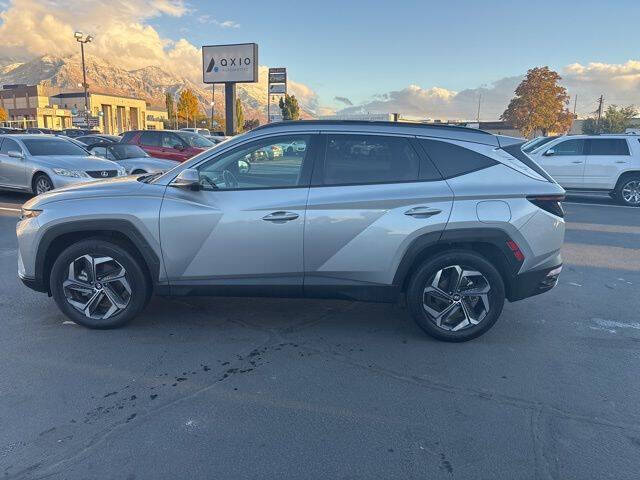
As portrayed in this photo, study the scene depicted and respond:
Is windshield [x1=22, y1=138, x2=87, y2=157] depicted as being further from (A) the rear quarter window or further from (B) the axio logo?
(B) the axio logo

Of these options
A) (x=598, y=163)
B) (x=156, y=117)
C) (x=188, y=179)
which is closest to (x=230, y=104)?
(x=598, y=163)

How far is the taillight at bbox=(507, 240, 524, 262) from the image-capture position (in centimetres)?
380

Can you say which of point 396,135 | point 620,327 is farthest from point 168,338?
point 620,327

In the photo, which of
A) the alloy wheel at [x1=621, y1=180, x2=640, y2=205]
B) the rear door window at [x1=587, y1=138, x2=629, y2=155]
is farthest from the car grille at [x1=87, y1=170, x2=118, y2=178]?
the alloy wheel at [x1=621, y1=180, x2=640, y2=205]

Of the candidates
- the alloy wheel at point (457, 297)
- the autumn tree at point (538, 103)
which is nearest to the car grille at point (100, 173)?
the alloy wheel at point (457, 297)

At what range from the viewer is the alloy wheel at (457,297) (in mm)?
3867

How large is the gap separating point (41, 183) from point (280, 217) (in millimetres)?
8722

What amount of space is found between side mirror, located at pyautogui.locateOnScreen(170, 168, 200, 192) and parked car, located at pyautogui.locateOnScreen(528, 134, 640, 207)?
1181cm

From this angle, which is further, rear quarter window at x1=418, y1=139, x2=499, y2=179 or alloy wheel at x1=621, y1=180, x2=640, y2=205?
alloy wheel at x1=621, y1=180, x2=640, y2=205

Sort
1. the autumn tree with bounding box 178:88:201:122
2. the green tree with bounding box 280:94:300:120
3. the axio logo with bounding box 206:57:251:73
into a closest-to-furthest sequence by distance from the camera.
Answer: the axio logo with bounding box 206:57:251:73 → the green tree with bounding box 280:94:300:120 → the autumn tree with bounding box 178:88:201:122

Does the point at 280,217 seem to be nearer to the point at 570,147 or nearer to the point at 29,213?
the point at 29,213

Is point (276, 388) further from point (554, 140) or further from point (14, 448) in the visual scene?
point (554, 140)

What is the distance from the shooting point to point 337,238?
3.78 meters

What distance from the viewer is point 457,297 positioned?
389 cm
